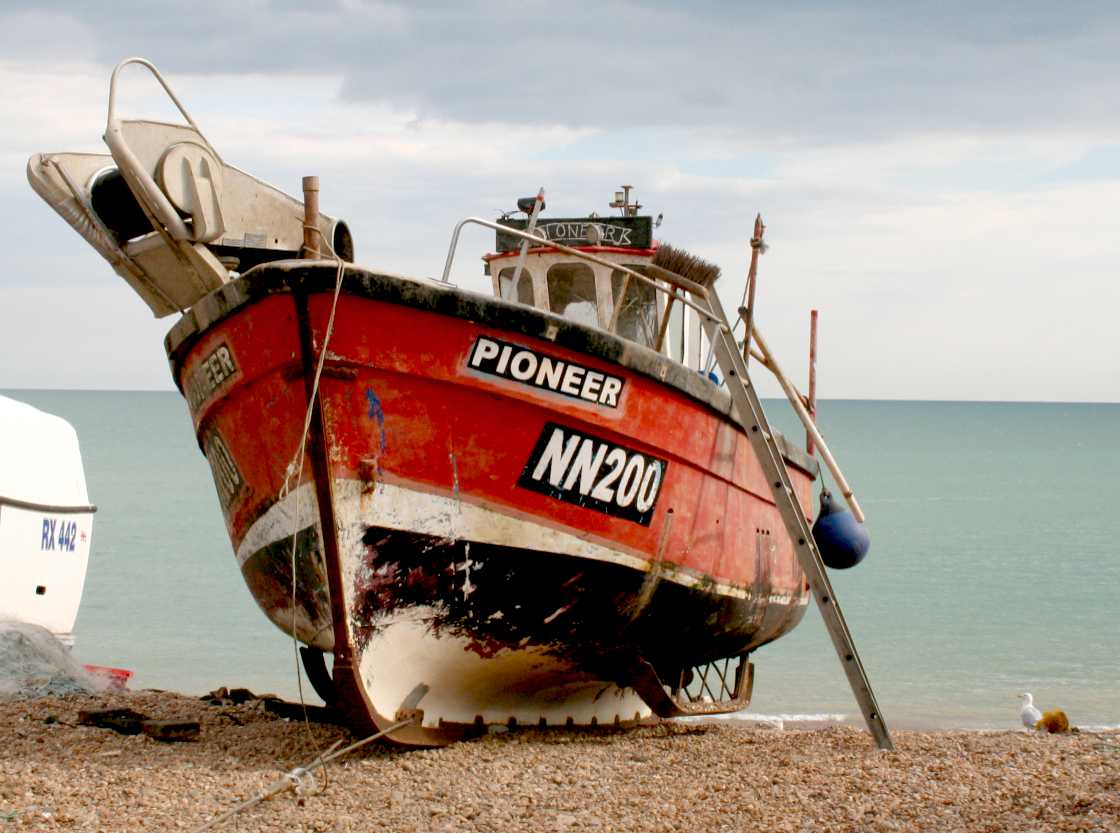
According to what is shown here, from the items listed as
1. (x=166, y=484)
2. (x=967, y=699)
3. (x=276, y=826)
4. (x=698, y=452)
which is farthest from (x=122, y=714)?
(x=166, y=484)

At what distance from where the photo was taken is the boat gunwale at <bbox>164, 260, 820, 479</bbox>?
6.38 metres

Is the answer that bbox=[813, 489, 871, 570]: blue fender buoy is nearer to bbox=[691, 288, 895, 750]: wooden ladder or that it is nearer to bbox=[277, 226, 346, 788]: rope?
bbox=[691, 288, 895, 750]: wooden ladder

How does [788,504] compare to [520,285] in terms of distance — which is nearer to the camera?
[788,504]

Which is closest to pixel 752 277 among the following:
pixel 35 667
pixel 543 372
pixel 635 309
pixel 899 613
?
pixel 635 309

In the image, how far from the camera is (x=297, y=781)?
624 centimetres

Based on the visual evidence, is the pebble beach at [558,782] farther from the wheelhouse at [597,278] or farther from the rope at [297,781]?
the wheelhouse at [597,278]

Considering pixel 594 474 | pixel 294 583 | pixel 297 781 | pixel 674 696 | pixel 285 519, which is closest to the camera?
pixel 297 781

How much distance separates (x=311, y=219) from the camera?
714 centimetres

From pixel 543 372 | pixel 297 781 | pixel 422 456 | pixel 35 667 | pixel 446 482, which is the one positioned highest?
pixel 543 372

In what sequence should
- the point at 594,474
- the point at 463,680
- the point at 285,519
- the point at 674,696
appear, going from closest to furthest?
1. the point at 285,519
2. the point at 594,474
3. the point at 463,680
4. the point at 674,696

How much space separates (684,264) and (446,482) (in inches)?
85.3

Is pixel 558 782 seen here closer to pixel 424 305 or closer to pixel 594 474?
pixel 594 474

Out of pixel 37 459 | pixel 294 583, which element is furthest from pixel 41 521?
pixel 294 583

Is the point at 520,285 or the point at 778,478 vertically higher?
the point at 520,285
